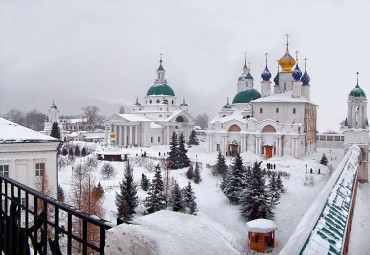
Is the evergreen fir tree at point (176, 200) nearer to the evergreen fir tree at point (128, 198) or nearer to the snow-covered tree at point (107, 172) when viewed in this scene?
the evergreen fir tree at point (128, 198)

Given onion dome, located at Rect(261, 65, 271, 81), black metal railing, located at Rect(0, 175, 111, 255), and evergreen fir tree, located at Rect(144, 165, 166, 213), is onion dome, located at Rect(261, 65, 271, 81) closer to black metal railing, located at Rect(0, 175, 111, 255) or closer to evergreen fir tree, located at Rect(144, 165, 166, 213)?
evergreen fir tree, located at Rect(144, 165, 166, 213)

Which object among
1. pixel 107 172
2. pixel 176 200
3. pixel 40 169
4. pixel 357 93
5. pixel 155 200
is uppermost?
pixel 357 93

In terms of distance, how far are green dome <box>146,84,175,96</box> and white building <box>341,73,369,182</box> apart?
26287mm

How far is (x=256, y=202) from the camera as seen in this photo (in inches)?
613

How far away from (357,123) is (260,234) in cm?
1959

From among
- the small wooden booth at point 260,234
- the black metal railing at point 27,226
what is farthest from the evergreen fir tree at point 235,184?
the black metal railing at point 27,226

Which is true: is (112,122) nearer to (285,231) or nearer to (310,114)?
(310,114)

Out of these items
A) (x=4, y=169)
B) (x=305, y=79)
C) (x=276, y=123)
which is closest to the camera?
(x=4, y=169)

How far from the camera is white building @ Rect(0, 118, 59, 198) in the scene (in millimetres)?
10930

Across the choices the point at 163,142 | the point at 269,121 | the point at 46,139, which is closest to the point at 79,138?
the point at 163,142

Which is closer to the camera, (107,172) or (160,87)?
(107,172)

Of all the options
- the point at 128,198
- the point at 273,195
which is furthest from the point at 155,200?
the point at 273,195

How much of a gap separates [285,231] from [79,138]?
144 feet

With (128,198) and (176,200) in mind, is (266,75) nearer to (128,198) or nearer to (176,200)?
(176,200)
